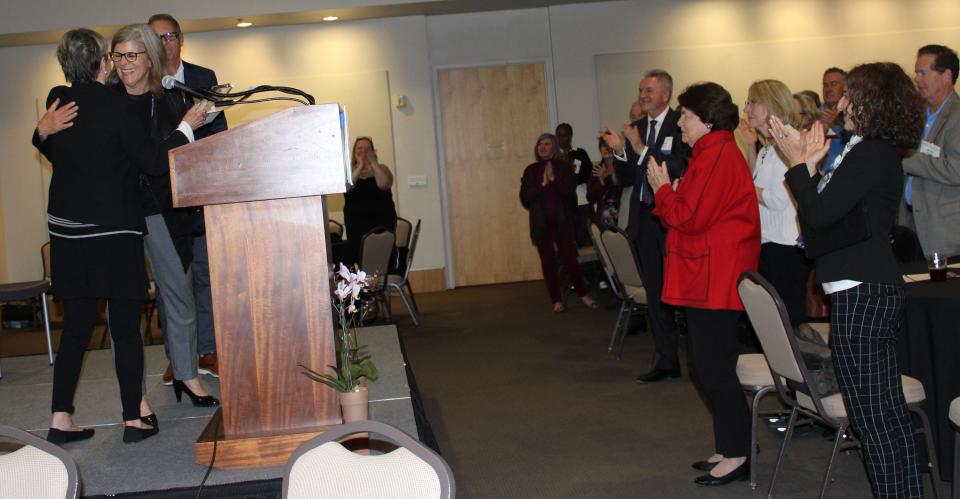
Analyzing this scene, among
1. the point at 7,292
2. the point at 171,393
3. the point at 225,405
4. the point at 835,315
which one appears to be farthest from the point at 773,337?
the point at 7,292

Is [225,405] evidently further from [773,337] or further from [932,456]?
[932,456]

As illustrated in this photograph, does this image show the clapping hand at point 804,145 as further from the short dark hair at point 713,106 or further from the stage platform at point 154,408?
the stage platform at point 154,408

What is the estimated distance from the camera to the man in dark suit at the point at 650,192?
4910 mm

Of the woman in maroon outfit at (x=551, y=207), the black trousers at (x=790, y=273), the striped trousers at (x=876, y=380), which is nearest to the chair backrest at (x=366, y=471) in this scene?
the striped trousers at (x=876, y=380)

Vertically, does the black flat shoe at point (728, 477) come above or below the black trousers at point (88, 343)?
below

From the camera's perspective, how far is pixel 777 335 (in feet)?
9.98

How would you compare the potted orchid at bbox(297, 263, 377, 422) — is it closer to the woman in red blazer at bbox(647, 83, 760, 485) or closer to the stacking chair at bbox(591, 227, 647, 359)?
the woman in red blazer at bbox(647, 83, 760, 485)

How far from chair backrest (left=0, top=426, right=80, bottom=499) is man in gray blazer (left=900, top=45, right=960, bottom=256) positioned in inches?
158

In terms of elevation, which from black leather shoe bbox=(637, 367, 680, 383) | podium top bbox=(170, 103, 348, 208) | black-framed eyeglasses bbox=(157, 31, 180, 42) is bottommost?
black leather shoe bbox=(637, 367, 680, 383)

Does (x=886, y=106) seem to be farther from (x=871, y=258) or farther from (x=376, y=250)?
(x=376, y=250)

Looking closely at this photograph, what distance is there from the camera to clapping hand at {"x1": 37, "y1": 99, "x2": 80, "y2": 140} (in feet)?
10.0

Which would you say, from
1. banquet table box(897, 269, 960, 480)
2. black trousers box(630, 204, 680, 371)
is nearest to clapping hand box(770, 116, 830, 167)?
banquet table box(897, 269, 960, 480)

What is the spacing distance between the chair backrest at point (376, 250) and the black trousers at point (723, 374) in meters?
3.90

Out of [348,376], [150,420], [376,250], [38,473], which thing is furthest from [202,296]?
[376,250]
